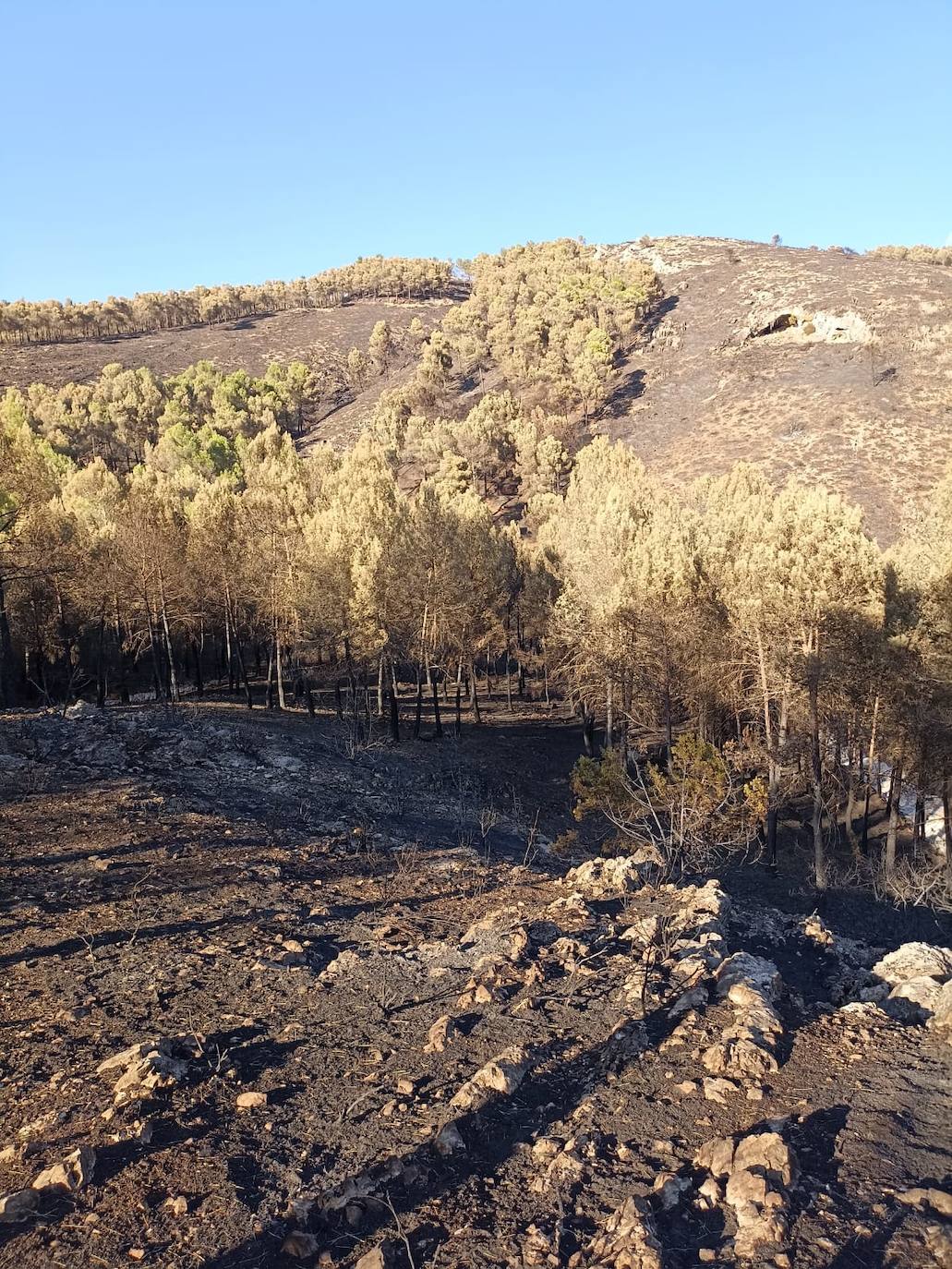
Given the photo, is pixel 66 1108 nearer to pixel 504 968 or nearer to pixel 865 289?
pixel 504 968

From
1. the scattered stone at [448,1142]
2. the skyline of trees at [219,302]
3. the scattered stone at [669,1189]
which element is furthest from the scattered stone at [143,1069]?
the skyline of trees at [219,302]

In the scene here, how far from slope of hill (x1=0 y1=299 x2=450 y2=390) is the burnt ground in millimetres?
105438

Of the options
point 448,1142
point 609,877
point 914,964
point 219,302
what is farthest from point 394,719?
point 219,302

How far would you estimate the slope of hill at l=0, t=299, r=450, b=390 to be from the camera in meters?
105

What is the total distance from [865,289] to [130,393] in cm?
8265

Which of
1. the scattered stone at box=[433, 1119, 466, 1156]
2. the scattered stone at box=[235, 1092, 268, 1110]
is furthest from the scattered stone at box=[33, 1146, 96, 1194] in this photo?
the scattered stone at box=[433, 1119, 466, 1156]

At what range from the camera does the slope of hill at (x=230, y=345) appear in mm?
105438

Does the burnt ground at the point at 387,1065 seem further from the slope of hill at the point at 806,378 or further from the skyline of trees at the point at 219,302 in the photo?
the skyline of trees at the point at 219,302

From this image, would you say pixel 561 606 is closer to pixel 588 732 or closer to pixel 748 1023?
pixel 588 732

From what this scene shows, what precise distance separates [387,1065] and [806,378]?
8054 centimetres

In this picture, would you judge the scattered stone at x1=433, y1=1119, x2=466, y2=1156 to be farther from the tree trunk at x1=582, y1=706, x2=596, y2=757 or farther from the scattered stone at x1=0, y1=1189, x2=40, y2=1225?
the tree trunk at x1=582, y1=706, x2=596, y2=757

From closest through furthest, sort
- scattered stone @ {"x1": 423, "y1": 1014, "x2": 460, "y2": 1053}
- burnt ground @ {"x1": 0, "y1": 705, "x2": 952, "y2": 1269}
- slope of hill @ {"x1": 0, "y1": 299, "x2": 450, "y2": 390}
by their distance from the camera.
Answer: burnt ground @ {"x1": 0, "y1": 705, "x2": 952, "y2": 1269} → scattered stone @ {"x1": 423, "y1": 1014, "x2": 460, "y2": 1053} → slope of hill @ {"x1": 0, "y1": 299, "x2": 450, "y2": 390}

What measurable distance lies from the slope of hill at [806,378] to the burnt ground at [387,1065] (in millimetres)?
50168

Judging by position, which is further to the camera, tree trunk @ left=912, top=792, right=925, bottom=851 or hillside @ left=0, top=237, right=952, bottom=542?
hillside @ left=0, top=237, right=952, bottom=542
